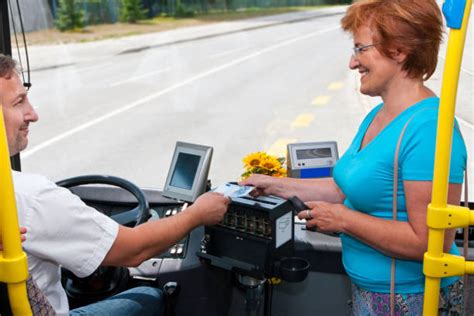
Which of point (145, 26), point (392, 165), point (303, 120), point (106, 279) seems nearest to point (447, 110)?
point (392, 165)

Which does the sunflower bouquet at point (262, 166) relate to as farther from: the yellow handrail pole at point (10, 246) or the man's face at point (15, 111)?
the yellow handrail pole at point (10, 246)

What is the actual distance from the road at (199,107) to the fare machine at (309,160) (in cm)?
46

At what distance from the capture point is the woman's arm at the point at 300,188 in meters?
2.18

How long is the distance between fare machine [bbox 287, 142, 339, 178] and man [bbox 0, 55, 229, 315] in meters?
0.61

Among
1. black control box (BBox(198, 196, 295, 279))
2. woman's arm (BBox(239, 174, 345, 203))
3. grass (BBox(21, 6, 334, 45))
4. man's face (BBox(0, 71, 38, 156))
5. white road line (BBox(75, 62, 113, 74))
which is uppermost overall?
man's face (BBox(0, 71, 38, 156))

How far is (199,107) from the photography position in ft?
23.9

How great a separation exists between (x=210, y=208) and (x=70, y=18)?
20705 millimetres

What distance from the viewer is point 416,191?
1.63m

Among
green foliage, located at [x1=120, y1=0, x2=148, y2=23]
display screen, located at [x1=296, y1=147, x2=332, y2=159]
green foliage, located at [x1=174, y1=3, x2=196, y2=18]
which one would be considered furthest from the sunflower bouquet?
green foliage, located at [x1=174, y1=3, x2=196, y2=18]

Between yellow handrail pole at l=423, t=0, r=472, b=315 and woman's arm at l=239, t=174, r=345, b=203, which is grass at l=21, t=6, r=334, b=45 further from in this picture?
yellow handrail pole at l=423, t=0, r=472, b=315

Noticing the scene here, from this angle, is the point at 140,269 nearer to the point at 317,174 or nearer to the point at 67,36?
the point at 317,174

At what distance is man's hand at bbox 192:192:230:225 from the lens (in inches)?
79.9

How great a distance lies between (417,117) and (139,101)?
7.51m

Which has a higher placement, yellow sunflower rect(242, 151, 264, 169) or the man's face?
the man's face
